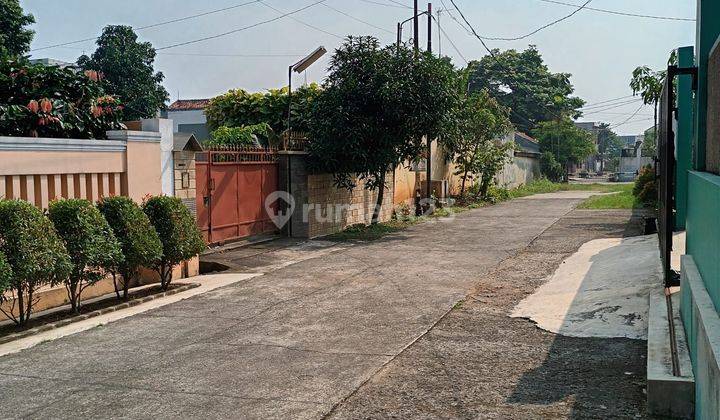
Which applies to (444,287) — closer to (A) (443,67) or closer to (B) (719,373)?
(B) (719,373)

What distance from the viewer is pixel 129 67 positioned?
4109 cm

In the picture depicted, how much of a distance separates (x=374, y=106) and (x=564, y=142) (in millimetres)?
39720

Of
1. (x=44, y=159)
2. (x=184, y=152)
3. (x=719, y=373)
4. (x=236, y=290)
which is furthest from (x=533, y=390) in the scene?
(x=184, y=152)

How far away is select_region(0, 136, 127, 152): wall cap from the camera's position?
8.05 meters

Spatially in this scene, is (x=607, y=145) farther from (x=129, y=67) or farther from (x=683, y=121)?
(x=683, y=121)

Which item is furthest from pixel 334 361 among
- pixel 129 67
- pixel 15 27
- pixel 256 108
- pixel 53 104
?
pixel 129 67

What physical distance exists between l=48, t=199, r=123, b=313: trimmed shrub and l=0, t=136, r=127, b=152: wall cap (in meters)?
0.81

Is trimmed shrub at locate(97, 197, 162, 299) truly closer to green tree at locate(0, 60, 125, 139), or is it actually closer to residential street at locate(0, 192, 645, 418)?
residential street at locate(0, 192, 645, 418)

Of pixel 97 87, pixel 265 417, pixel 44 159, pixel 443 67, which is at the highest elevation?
pixel 443 67

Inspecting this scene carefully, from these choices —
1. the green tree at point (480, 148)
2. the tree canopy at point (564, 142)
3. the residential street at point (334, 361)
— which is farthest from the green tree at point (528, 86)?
the residential street at point (334, 361)

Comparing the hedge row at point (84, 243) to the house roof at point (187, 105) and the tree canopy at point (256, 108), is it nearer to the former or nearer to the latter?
the tree canopy at point (256, 108)

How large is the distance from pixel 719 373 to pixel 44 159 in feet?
26.1

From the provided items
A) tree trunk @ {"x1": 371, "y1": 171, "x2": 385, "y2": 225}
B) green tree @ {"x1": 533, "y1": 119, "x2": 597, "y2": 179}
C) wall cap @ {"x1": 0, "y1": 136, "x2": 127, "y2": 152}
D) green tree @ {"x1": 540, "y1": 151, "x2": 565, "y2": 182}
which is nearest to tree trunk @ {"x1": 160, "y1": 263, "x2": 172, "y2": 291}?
wall cap @ {"x1": 0, "y1": 136, "x2": 127, "y2": 152}

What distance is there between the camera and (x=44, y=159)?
8.51 metres
